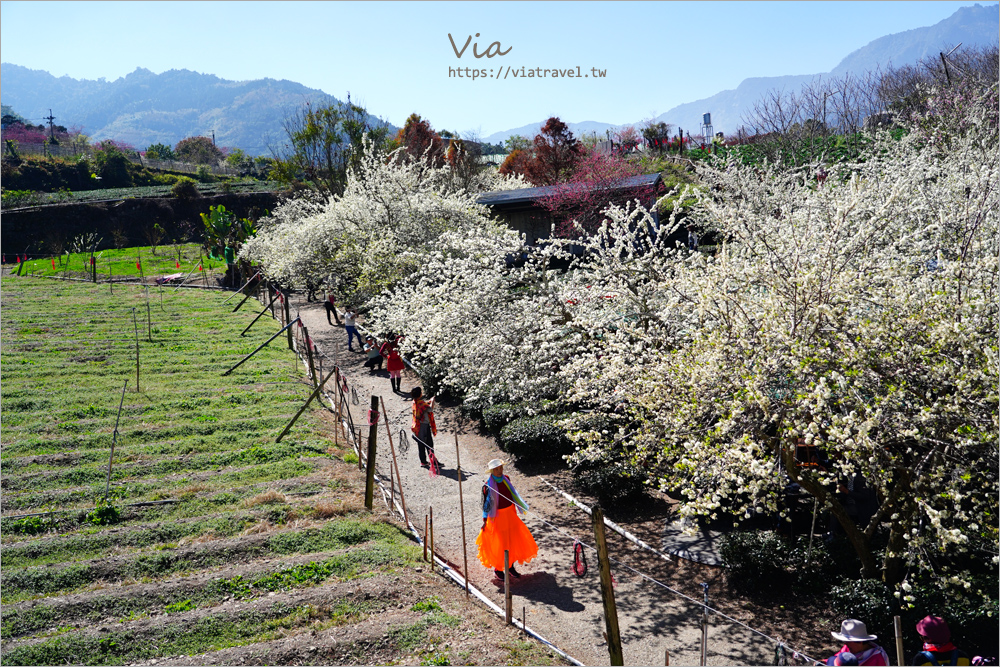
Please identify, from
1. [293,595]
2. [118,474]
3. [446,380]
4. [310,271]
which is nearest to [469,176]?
[310,271]

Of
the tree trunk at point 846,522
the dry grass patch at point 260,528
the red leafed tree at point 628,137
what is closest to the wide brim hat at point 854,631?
the tree trunk at point 846,522

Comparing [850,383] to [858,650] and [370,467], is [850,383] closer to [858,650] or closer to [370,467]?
[858,650]

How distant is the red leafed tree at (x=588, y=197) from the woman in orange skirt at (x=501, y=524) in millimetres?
21257

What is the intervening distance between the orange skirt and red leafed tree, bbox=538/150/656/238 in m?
21.3

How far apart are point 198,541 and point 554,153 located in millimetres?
40536

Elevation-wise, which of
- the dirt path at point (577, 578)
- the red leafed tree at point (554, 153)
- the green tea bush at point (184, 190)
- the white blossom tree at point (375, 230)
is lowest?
the dirt path at point (577, 578)

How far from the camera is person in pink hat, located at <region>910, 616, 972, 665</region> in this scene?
5.87m

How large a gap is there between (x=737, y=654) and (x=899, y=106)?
37739mm

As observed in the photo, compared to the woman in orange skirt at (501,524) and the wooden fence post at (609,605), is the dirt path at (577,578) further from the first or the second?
the wooden fence post at (609,605)

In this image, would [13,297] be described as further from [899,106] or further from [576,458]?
[899,106]

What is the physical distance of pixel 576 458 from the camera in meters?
9.19

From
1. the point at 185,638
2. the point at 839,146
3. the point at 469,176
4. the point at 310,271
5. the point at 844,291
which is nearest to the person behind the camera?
the point at 185,638

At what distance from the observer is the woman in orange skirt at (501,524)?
7.86 meters

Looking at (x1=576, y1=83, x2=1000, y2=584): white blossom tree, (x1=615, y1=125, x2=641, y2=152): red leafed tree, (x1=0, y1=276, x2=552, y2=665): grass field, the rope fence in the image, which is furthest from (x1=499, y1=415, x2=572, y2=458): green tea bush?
(x1=615, y1=125, x2=641, y2=152): red leafed tree
